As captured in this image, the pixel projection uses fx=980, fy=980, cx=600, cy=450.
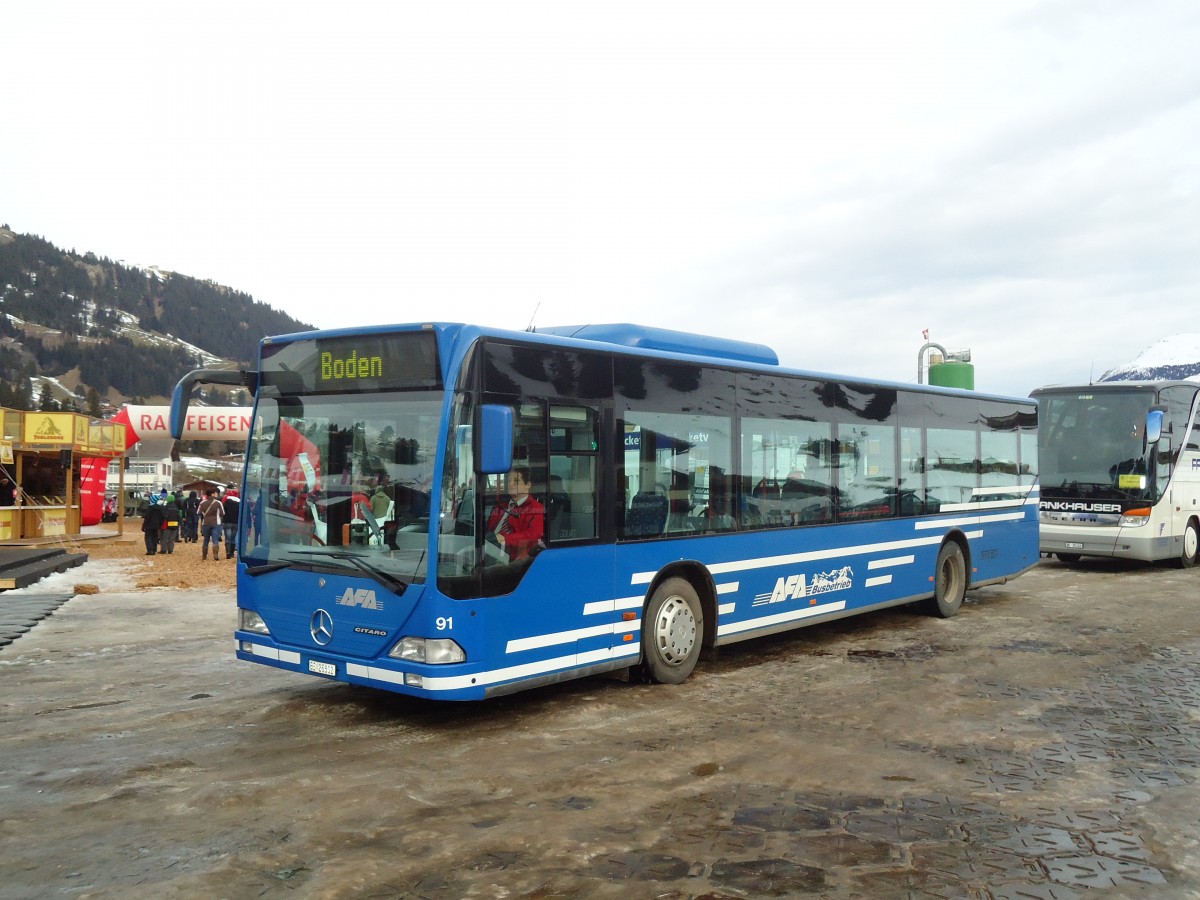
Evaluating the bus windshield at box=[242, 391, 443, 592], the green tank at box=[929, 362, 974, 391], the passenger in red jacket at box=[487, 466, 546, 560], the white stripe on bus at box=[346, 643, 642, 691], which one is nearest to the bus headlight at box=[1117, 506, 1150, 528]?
the green tank at box=[929, 362, 974, 391]

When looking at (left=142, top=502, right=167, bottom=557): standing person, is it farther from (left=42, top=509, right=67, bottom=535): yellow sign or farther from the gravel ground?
(left=42, top=509, right=67, bottom=535): yellow sign

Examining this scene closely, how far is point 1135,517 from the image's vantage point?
17.7 m

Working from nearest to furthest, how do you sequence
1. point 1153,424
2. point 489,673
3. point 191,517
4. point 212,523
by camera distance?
point 489,673 → point 1153,424 → point 212,523 → point 191,517

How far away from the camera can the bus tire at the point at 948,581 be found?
12.6m

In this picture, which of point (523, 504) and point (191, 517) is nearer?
point (523, 504)

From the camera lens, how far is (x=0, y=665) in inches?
390

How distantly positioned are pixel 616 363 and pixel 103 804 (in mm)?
4775

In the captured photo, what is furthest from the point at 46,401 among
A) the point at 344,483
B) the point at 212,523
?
the point at 344,483

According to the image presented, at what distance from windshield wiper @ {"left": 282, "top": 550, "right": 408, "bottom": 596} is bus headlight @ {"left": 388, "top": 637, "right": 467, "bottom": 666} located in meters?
0.36

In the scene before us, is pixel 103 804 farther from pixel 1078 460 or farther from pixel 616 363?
pixel 1078 460

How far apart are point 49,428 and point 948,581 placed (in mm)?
26922

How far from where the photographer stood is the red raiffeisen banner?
36.3 meters

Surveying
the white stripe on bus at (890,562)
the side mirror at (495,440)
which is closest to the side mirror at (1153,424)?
the white stripe on bus at (890,562)

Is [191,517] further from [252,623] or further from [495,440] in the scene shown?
[495,440]
